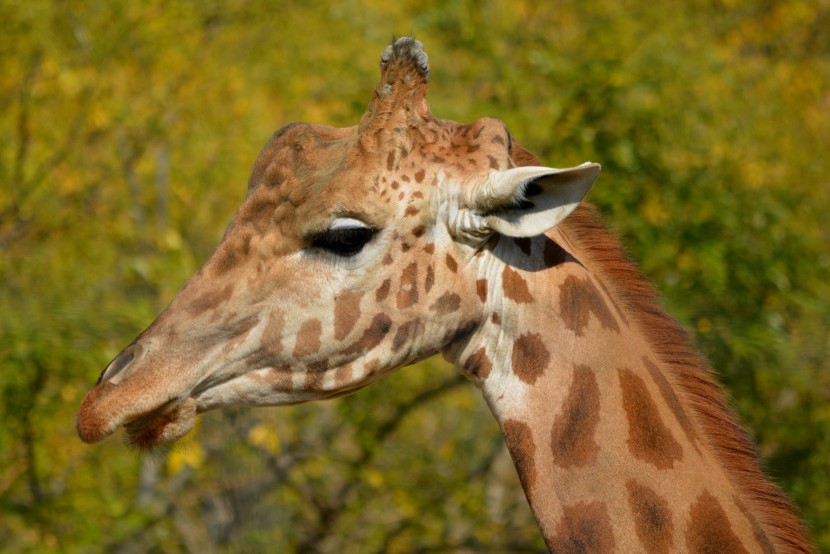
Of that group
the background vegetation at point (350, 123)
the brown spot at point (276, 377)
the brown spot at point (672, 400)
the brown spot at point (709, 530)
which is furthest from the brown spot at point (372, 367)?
the background vegetation at point (350, 123)

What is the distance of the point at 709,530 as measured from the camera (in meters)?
2.69

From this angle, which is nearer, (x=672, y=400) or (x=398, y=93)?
(x=672, y=400)

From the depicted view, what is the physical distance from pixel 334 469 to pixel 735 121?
444 centimetres

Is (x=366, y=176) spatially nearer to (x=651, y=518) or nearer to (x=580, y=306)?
(x=580, y=306)

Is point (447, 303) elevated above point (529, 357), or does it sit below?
above

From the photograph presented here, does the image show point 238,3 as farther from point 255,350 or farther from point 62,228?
point 255,350

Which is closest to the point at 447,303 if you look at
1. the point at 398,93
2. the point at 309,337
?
the point at 309,337

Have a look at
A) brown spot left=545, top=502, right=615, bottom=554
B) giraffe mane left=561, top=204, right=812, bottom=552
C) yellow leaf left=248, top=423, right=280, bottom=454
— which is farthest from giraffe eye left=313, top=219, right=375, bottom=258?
yellow leaf left=248, top=423, right=280, bottom=454

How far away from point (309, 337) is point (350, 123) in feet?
16.4

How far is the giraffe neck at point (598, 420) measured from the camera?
8.86 ft

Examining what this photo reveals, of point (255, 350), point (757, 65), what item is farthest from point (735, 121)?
point (255, 350)

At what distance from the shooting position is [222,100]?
10117 mm

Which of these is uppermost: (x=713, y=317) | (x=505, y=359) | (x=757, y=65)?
(x=757, y=65)

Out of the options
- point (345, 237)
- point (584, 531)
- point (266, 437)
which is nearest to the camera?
point (584, 531)
